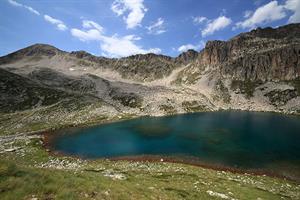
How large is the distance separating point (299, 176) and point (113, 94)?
15124 centimetres

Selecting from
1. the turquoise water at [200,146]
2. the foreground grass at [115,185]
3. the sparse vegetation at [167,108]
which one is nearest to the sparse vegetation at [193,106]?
the sparse vegetation at [167,108]

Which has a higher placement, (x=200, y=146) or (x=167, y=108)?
(x=167, y=108)

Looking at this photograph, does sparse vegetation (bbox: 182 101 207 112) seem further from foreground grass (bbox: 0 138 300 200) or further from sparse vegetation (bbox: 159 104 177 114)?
foreground grass (bbox: 0 138 300 200)

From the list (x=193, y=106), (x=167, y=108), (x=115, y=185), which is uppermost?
(x=193, y=106)

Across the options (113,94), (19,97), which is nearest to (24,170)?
(19,97)

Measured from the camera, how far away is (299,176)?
1449 inches

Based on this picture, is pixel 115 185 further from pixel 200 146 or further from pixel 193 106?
pixel 193 106

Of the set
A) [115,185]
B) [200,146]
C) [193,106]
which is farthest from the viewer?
[193,106]

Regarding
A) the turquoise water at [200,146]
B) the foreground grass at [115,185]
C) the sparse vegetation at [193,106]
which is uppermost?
the sparse vegetation at [193,106]

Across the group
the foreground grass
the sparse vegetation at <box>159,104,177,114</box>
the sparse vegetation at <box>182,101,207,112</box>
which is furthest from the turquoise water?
the sparse vegetation at <box>182,101,207,112</box>

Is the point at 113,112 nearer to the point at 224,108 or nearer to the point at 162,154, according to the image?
the point at 162,154

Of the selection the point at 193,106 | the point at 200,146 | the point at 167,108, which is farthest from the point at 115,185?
the point at 193,106

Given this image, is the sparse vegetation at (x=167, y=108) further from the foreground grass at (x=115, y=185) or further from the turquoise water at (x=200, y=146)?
the foreground grass at (x=115, y=185)

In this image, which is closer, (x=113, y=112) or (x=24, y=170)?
(x=24, y=170)
